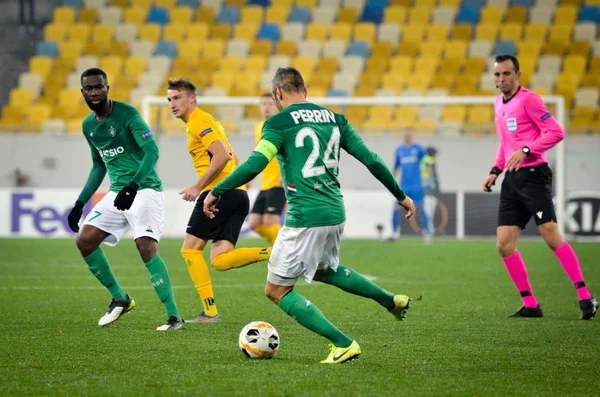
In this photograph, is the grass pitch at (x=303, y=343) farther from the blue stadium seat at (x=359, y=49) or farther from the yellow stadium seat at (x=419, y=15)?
the yellow stadium seat at (x=419, y=15)

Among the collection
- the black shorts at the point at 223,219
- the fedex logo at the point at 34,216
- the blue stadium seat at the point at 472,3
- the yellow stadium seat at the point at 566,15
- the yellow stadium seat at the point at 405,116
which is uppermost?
the blue stadium seat at the point at 472,3

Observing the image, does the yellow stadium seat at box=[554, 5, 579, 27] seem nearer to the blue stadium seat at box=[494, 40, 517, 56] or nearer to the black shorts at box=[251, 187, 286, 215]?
the blue stadium seat at box=[494, 40, 517, 56]

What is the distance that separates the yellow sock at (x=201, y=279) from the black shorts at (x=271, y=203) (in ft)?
13.5

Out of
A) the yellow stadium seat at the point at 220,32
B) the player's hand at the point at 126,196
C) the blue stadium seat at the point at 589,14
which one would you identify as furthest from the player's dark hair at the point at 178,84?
the blue stadium seat at the point at 589,14

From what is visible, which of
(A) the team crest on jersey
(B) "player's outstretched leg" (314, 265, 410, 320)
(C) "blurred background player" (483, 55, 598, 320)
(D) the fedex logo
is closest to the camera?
(B) "player's outstretched leg" (314, 265, 410, 320)

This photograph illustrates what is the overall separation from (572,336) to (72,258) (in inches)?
393

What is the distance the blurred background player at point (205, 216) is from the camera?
8.06 meters

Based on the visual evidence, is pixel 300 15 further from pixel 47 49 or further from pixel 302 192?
pixel 302 192

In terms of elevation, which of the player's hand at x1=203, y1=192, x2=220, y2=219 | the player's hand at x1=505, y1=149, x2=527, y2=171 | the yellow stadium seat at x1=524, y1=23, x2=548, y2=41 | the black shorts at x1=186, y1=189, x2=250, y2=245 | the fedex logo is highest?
the yellow stadium seat at x1=524, y1=23, x2=548, y2=41

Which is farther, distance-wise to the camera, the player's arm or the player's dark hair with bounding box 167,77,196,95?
the player's arm

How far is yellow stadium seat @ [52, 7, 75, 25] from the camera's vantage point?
30.1 m

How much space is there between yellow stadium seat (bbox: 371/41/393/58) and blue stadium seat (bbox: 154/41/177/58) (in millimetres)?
6053

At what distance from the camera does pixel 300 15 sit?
2994 centimetres

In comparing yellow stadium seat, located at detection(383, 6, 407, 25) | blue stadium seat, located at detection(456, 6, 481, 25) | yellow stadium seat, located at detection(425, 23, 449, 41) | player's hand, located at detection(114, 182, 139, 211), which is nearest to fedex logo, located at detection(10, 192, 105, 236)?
yellow stadium seat, located at detection(425, 23, 449, 41)
